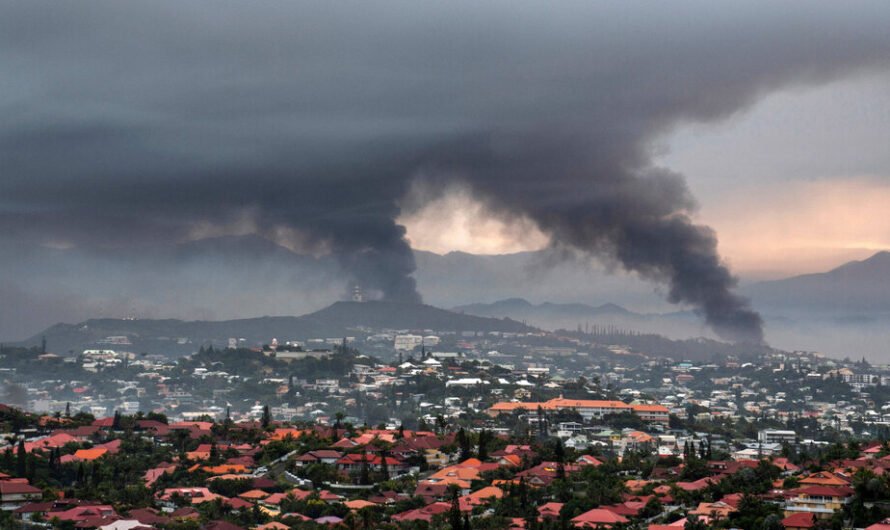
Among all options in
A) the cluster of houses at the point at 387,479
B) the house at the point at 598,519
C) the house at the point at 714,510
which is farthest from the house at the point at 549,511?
the house at the point at 714,510

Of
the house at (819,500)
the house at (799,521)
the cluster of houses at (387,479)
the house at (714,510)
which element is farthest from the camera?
the cluster of houses at (387,479)

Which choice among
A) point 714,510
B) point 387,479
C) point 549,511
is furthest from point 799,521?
point 387,479

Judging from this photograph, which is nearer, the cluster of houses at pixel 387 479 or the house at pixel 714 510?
the house at pixel 714 510

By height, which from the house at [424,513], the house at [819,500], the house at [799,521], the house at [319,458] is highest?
the house at [319,458]

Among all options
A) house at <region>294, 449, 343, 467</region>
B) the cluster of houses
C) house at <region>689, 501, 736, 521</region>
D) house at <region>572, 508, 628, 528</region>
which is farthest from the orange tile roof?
house at <region>689, 501, 736, 521</region>

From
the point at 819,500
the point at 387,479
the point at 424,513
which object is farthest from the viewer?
the point at 387,479

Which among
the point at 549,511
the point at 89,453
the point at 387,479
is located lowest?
the point at 549,511

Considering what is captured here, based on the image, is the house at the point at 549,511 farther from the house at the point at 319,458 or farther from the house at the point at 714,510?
the house at the point at 319,458

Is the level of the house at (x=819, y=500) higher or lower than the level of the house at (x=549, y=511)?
higher

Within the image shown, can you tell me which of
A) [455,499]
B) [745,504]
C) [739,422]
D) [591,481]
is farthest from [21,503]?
[739,422]

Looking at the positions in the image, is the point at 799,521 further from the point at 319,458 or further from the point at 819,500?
the point at 319,458

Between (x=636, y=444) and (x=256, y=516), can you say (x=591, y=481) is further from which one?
(x=636, y=444)
